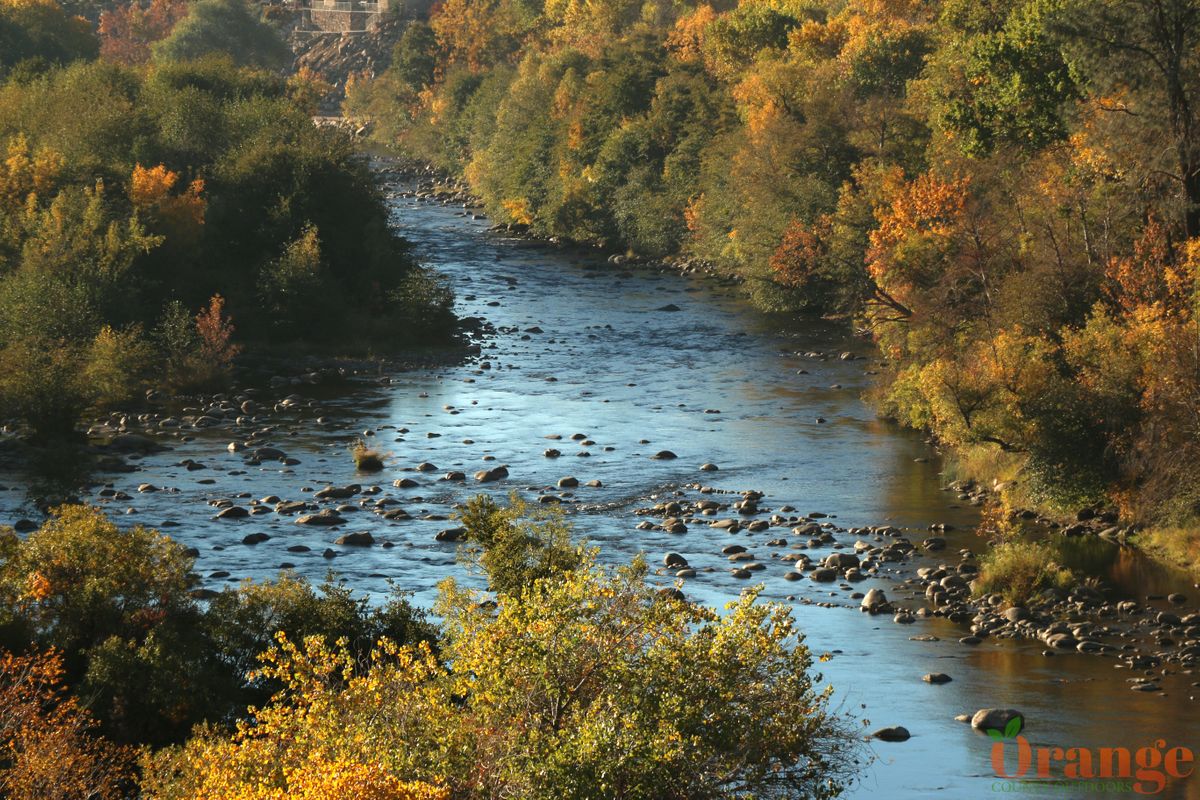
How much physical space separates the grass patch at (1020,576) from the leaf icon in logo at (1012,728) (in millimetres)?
6720

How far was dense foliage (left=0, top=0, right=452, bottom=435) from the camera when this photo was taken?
52156 mm

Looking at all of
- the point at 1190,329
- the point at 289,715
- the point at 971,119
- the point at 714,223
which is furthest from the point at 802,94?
the point at 289,715

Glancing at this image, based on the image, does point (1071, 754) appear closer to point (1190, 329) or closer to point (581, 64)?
point (1190, 329)

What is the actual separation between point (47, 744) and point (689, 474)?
1029 inches

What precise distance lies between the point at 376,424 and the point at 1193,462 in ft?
83.6

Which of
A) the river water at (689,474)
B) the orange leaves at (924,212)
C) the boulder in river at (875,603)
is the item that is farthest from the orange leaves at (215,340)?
the boulder in river at (875,603)

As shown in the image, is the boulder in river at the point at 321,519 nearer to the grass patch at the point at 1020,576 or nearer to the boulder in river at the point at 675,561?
the boulder in river at the point at 675,561

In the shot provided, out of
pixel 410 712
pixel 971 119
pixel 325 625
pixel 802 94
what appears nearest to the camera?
pixel 410 712

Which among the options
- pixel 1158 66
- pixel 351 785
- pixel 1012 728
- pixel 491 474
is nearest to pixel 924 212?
pixel 1158 66

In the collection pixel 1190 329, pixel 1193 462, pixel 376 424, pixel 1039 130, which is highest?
pixel 1039 130

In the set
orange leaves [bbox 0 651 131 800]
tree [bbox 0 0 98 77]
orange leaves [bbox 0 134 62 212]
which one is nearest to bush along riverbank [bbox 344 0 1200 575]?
orange leaves [bbox 0 651 131 800]

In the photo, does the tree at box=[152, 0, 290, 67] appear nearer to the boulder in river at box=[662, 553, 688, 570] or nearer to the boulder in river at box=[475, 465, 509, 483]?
the boulder in river at box=[475, 465, 509, 483]

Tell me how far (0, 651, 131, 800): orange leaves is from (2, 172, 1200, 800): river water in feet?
34.6

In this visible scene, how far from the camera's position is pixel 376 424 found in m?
49.8
